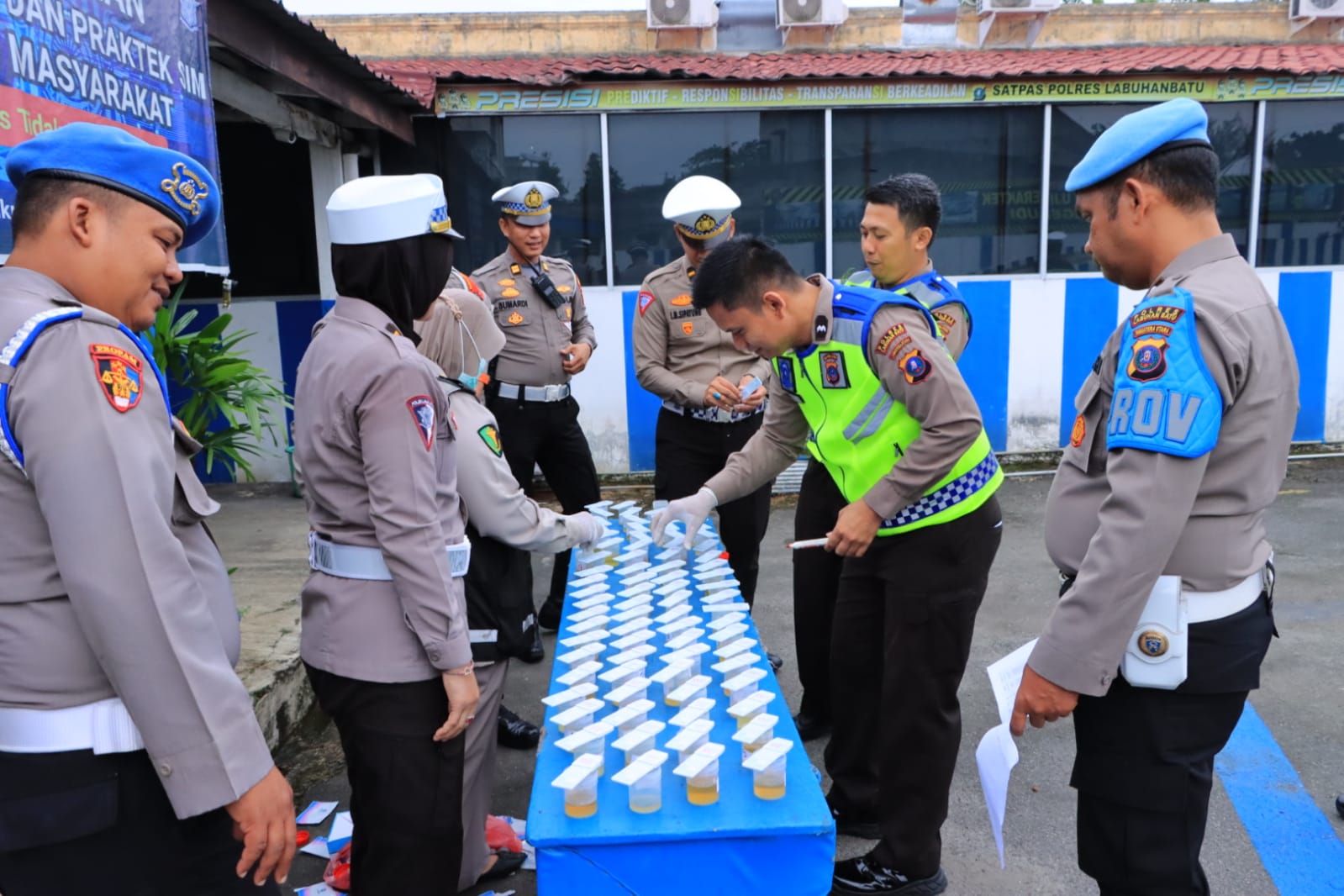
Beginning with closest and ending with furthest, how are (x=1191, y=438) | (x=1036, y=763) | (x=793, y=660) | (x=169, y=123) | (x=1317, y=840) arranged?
(x=1191, y=438)
(x=1317, y=840)
(x=1036, y=763)
(x=169, y=123)
(x=793, y=660)

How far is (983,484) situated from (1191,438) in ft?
3.00

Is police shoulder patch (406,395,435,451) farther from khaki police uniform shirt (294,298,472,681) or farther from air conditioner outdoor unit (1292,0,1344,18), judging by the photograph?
air conditioner outdoor unit (1292,0,1344,18)

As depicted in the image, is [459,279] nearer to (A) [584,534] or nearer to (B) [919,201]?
(A) [584,534]

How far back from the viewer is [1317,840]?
251 cm

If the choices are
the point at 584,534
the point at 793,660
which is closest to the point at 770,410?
the point at 584,534

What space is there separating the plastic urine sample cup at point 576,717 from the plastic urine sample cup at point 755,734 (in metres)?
0.28

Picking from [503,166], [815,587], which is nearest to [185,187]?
[815,587]

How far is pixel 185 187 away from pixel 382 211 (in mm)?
441

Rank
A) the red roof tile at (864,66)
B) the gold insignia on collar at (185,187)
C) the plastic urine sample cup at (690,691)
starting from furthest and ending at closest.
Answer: the red roof tile at (864,66) → the plastic urine sample cup at (690,691) → the gold insignia on collar at (185,187)

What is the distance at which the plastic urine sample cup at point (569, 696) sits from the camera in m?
1.77

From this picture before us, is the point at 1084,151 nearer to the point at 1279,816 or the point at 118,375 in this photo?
the point at 1279,816

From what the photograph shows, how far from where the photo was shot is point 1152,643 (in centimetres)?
152

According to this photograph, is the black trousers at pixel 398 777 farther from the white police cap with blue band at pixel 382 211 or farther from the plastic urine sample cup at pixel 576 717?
the white police cap with blue band at pixel 382 211

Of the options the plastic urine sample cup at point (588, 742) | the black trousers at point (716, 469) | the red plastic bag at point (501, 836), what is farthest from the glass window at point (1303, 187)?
the plastic urine sample cup at point (588, 742)
